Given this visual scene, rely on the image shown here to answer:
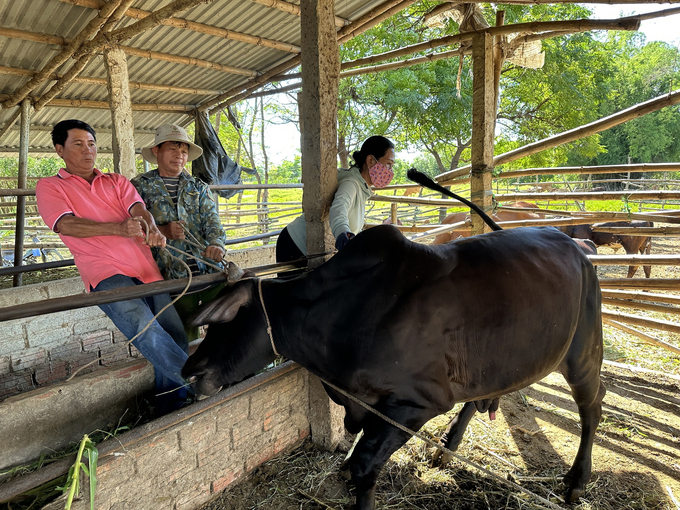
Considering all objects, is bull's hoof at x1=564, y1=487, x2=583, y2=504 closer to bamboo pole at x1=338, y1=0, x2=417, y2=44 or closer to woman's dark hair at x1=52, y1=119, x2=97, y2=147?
woman's dark hair at x1=52, y1=119, x2=97, y2=147

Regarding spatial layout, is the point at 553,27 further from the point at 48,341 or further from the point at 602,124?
the point at 48,341

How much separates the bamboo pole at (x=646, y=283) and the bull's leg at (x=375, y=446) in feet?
8.88

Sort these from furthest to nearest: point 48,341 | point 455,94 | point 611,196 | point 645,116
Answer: point 645,116 < point 455,94 < point 611,196 < point 48,341

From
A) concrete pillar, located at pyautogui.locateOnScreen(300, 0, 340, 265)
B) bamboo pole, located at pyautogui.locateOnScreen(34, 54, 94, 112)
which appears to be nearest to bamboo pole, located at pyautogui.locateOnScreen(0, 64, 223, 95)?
bamboo pole, located at pyautogui.locateOnScreen(34, 54, 94, 112)

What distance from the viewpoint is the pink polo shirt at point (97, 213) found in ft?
7.43

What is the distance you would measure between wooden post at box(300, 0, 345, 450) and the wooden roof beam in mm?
2425

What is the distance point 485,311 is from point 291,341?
3.33ft

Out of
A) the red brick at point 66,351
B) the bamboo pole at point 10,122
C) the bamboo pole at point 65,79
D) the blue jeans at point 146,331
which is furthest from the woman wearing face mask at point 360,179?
the bamboo pole at point 10,122

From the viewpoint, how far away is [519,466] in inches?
119

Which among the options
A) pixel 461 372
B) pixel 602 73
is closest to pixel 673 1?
pixel 461 372

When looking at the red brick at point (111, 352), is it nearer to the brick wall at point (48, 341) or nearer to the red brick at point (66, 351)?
the brick wall at point (48, 341)

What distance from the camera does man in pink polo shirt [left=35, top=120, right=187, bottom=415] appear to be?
223 centimetres

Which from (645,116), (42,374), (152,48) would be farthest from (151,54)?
(645,116)

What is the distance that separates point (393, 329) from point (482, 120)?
2.48 meters
